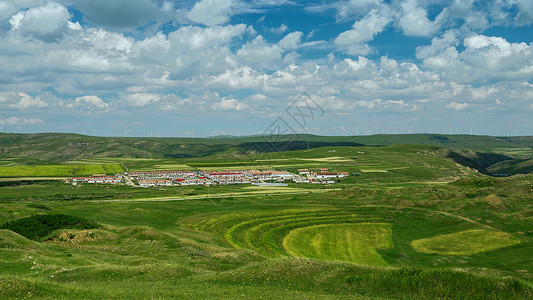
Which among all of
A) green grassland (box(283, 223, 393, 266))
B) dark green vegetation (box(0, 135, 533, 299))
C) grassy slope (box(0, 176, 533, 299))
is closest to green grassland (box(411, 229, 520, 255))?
dark green vegetation (box(0, 135, 533, 299))

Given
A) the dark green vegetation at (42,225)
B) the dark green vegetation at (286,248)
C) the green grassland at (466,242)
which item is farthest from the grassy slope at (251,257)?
the dark green vegetation at (42,225)

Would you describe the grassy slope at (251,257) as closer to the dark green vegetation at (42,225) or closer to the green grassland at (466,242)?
the green grassland at (466,242)

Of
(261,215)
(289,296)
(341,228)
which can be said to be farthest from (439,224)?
(289,296)

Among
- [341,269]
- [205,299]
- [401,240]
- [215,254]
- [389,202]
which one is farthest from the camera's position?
[389,202]

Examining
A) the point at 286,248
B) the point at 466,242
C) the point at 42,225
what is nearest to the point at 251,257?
the point at 286,248

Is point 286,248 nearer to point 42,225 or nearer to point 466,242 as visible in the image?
point 466,242

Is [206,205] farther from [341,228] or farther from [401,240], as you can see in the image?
[401,240]
